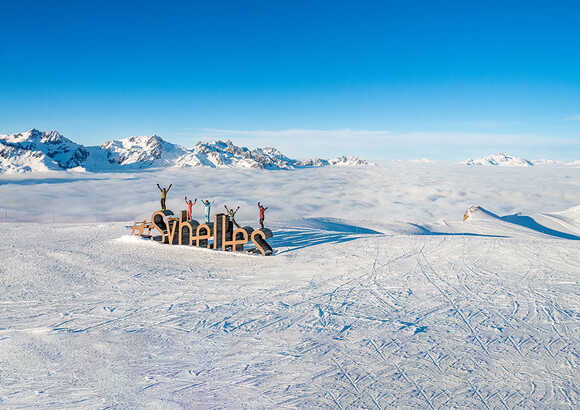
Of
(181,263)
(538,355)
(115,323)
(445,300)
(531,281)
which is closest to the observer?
(538,355)

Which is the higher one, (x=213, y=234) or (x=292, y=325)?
(x=213, y=234)

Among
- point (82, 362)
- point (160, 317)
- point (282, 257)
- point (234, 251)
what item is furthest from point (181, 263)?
point (82, 362)

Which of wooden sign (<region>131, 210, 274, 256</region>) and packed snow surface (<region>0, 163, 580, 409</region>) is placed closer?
packed snow surface (<region>0, 163, 580, 409</region>)

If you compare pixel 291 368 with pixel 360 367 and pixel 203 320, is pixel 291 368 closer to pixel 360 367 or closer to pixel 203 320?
pixel 360 367

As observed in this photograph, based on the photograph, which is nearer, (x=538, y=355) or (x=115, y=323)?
(x=538, y=355)

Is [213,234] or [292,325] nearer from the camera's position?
[292,325]

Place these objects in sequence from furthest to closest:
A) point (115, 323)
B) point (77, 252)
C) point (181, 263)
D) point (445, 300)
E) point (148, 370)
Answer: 1. point (77, 252)
2. point (181, 263)
3. point (445, 300)
4. point (115, 323)
5. point (148, 370)

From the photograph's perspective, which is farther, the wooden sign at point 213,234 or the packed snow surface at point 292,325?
the wooden sign at point 213,234
